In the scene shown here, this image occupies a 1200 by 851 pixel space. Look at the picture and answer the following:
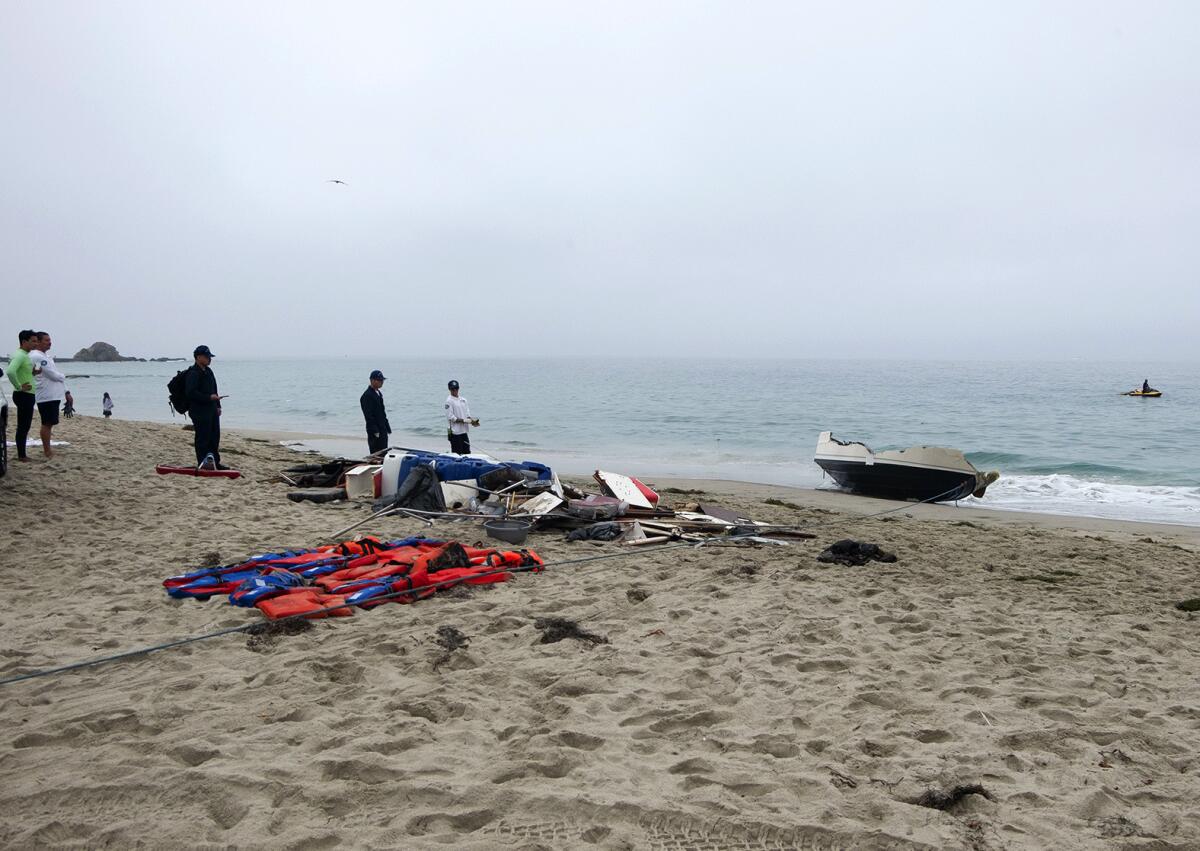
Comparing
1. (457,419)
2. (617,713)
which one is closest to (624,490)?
(457,419)

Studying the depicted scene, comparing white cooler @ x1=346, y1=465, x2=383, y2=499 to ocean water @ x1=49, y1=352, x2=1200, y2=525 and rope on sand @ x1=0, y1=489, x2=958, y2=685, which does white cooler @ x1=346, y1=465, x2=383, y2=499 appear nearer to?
rope on sand @ x1=0, y1=489, x2=958, y2=685

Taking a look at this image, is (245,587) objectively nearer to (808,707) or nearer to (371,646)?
(371,646)

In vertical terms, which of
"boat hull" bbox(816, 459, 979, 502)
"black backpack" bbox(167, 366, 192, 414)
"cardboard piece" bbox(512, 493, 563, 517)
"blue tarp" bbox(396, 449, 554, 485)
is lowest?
"boat hull" bbox(816, 459, 979, 502)

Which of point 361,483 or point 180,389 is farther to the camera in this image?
point 180,389

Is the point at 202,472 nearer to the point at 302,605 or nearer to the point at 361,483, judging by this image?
the point at 361,483

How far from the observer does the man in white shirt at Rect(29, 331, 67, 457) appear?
9.72 meters

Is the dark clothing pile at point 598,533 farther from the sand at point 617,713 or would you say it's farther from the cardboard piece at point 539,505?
the sand at point 617,713

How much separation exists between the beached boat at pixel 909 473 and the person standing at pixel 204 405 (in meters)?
11.1

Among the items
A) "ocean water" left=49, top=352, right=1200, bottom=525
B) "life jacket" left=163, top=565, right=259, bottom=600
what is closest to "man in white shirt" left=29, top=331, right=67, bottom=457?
"ocean water" left=49, top=352, right=1200, bottom=525

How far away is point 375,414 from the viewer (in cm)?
1130

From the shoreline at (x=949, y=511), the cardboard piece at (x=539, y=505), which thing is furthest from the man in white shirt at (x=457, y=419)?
the shoreline at (x=949, y=511)

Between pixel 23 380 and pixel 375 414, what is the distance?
14.6 ft

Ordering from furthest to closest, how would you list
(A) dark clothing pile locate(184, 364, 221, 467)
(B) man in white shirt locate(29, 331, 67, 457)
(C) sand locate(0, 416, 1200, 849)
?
(B) man in white shirt locate(29, 331, 67, 457) → (A) dark clothing pile locate(184, 364, 221, 467) → (C) sand locate(0, 416, 1200, 849)

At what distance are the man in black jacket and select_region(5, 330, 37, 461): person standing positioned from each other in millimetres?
4157
